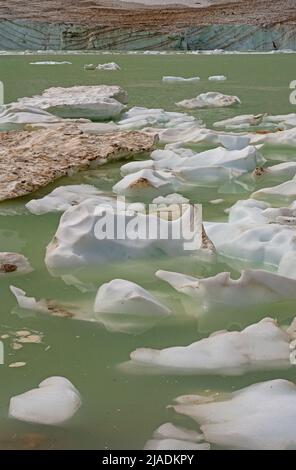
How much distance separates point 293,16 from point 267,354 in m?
17.8

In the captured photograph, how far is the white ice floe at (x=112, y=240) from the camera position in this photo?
133cm

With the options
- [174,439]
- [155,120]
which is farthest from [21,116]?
[174,439]

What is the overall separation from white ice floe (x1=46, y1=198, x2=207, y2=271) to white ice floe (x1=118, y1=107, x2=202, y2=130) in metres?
1.88

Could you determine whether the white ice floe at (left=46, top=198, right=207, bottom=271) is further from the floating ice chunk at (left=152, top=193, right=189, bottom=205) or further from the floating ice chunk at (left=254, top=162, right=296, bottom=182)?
the floating ice chunk at (left=254, top=162, right=296, bottom=182)

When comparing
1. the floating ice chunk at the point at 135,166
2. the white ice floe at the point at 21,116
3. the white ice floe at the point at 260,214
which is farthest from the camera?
the white ice floe at the point at 21,116

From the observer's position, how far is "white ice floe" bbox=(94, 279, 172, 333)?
1065 millimetres

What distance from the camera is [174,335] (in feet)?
3.40

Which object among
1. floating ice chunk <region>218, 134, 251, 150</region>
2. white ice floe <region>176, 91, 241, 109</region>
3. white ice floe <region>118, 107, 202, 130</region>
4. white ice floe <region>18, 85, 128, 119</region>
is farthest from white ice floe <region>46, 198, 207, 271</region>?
white ice floe <region>176, 91, 241, 109</region>

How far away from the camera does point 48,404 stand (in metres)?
0.84

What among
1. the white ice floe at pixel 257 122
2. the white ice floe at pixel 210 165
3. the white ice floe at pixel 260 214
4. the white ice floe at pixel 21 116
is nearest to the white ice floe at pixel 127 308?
the white ice floe at pixel 260 214

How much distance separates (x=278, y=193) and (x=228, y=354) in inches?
38.2

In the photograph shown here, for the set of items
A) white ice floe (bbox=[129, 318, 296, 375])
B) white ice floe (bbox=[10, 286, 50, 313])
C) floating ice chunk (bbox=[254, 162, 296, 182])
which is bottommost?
floating ice chunk (bbox=[254, 162, 296, 182])

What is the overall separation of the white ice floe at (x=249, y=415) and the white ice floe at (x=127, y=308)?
0.23 metres

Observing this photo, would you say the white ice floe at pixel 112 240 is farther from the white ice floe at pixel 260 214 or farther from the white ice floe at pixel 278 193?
the white ice floe at pixel 278 193
